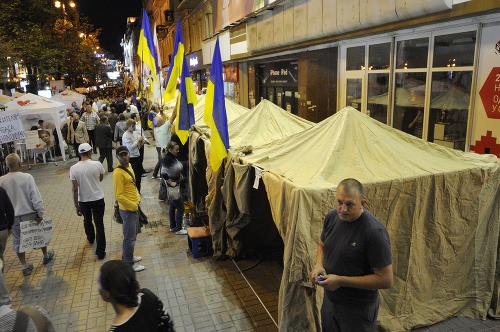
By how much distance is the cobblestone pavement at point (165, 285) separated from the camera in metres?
5.35

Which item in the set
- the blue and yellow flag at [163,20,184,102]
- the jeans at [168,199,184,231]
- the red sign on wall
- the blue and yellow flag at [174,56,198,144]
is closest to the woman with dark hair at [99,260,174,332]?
the jeans at [168,199,184,231]

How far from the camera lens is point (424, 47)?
9.03 meters

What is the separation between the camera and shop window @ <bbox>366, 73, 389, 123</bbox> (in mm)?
10461

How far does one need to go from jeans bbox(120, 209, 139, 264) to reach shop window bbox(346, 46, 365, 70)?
25.2 ft

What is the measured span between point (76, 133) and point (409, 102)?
11.7 meters

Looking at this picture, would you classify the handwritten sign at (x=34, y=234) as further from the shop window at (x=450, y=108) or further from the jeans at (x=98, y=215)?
the shop window at (x=450, y=108)

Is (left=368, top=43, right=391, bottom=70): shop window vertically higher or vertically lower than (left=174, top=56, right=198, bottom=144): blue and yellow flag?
higher

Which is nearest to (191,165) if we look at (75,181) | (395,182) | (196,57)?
(75,181)

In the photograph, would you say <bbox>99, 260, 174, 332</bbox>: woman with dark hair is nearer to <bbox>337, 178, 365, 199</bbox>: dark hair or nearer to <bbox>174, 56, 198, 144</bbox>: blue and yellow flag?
<bbox>337, 178, 365, 199</bbox>: dark hair

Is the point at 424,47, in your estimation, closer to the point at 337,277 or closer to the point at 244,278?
the point at 244,278

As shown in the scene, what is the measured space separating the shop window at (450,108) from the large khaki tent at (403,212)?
3105 mm

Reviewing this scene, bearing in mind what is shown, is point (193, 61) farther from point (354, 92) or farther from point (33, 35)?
point (354, 92)

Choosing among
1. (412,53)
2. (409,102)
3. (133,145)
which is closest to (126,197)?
(133,145)

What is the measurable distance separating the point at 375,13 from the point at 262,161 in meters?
5.65
